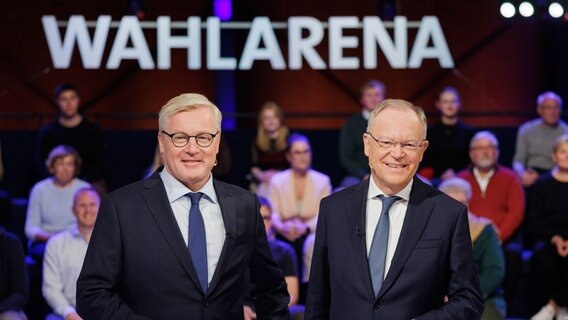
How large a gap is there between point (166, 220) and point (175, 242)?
8cm

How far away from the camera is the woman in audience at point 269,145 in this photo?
789cm

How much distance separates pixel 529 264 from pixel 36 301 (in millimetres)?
3372

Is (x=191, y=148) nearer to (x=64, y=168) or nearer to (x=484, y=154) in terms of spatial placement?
(x=64, y=168)

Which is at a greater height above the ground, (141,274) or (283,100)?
(283,100)

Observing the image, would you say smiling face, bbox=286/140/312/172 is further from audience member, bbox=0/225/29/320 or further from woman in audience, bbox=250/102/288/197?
audience member, bbox=0/225/29/320

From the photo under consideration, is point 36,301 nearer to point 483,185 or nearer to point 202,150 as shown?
point 483,185

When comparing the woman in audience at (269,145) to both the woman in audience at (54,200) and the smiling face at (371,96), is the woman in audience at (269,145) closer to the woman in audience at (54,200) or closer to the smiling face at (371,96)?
the smiling face at (371,96)

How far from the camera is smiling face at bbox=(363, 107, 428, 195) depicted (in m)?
3.22

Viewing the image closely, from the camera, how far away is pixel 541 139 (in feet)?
26.8

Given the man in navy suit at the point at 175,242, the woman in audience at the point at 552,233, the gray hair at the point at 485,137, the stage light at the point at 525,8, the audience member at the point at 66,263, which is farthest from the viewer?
the stage light at the point at 525,8

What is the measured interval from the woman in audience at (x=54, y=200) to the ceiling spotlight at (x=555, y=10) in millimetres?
3869

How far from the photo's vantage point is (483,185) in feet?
24.3

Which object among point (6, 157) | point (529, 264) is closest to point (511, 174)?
point (529, 264)

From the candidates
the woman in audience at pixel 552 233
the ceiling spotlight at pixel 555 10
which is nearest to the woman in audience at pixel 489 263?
the woman in audience at pixel 552 233
